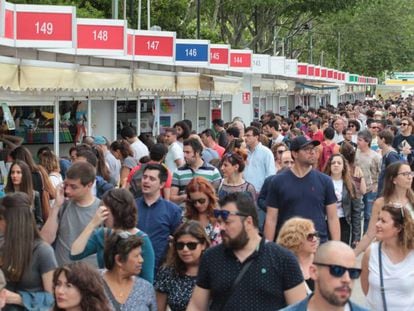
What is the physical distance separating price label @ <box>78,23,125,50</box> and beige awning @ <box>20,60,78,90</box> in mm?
965

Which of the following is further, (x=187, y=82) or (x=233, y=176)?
(x=187, y=82)

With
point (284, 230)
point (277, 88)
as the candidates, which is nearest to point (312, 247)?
point (284, 230)

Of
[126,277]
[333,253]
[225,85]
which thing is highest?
[225,85]

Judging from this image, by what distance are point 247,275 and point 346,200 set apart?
5.77 metres

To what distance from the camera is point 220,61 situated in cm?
2416

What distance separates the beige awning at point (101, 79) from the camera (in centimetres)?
1463

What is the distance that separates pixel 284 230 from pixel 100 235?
1.20 m

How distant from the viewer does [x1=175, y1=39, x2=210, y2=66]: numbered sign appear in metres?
20.9

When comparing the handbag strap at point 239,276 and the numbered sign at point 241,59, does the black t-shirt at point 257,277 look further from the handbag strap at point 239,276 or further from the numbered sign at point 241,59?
the numbered sign at point 241,59

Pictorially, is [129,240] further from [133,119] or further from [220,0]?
[220,0]

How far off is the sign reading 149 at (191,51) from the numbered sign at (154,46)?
146cm

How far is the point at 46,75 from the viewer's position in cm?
1320

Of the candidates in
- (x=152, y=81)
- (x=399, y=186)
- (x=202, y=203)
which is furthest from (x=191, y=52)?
(x=202, y=203)

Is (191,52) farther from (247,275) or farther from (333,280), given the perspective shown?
(333,280)
